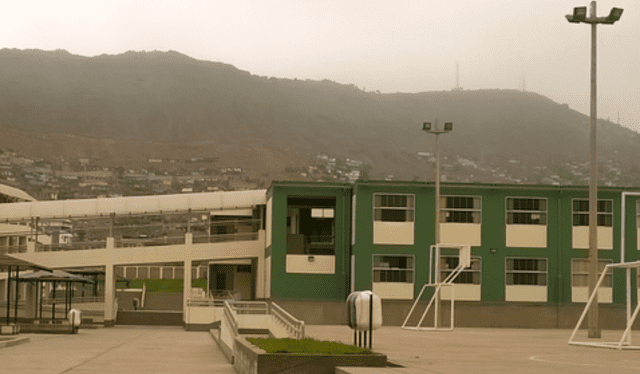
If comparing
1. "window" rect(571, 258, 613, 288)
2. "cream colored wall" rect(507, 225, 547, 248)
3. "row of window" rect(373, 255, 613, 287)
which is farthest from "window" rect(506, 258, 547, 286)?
"window" rect(571, 258, 613, 288)

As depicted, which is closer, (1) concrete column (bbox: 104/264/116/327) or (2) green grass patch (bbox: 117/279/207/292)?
(1) concrete column (bbox: 104/264/116/327)

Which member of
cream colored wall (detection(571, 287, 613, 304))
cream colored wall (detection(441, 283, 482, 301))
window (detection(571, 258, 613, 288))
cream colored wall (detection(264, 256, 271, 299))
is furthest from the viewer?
cream colored wall (detection(264, 256, 271, 299))

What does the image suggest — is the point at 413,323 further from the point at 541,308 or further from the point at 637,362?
the point at 637,362

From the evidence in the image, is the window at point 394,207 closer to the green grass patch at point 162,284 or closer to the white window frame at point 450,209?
the white window frame at point 450,209

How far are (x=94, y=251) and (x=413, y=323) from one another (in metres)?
19.9

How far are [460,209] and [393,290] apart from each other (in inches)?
227

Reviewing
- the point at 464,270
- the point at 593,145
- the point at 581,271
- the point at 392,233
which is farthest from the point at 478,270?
the point at 593,145

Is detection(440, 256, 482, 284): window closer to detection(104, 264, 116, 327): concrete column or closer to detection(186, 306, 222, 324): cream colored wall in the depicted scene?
detection(186, 306, 222, 324): cream colored wall

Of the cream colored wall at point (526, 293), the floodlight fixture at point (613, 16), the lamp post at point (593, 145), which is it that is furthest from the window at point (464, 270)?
the floodlight fixture at point (613, 16)

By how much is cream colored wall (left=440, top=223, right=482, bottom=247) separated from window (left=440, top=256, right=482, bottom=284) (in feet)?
3.01

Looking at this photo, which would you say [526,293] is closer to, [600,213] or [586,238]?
[586,238]

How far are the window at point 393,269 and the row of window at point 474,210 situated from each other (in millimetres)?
2081

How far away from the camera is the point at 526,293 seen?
172 feet

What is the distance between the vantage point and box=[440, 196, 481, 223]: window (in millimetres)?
52906
